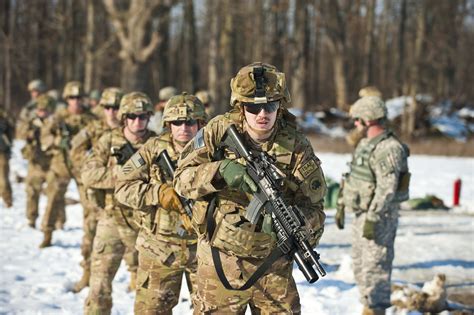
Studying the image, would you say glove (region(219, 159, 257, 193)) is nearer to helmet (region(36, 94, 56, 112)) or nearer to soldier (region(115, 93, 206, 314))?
soldier (region(115, 93, 206, 314))

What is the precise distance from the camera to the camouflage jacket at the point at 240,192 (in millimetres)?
3186

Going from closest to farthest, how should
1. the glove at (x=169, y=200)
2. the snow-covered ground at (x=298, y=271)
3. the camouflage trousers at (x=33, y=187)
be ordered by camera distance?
the glove at (x=169, y=200) < the snow-covered ground at (x=298, y=271) < the camouflage trousers at (x=33, y=187)

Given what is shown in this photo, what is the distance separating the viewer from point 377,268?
5438mm

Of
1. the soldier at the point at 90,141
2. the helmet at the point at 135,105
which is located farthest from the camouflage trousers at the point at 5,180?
the helmet at the point at 135,105

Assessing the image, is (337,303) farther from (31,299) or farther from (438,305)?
(31,299)

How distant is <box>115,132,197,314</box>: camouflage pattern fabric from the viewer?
4.03 meters

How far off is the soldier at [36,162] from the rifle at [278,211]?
6501mm

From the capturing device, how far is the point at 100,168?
16.6 feet

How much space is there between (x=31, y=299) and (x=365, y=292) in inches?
124

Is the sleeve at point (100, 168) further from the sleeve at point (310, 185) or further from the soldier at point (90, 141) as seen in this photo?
the sleeve at point (310, 185)

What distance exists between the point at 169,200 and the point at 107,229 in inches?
47.4

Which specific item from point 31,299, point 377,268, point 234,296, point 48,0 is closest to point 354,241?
point 377,268

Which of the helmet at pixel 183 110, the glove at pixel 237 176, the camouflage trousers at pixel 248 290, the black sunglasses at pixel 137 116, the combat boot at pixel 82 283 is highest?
the helmet at pixel 183 110

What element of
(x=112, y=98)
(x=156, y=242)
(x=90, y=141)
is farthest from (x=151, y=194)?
(x=90, y=141)
